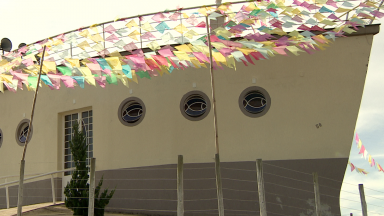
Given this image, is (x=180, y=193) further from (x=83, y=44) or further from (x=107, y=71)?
(x=83, y=44)

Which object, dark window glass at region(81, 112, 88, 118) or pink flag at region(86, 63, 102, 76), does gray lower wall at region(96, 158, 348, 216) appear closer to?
dark window glass at region(81, 112, 88, 118)

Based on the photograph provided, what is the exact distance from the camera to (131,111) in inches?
524

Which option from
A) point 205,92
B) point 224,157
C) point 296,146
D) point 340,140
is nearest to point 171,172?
point 224,157

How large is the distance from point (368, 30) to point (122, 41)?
238 inches

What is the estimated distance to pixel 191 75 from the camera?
41.8ft

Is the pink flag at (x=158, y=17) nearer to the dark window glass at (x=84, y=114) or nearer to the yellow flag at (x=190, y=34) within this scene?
the yellow flag at (x=190, y=34)

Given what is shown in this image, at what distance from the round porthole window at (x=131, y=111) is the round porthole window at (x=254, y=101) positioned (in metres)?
2.68

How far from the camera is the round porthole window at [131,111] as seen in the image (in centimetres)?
1310

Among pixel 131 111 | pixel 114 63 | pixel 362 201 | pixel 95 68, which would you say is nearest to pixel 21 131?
pixel 131 111

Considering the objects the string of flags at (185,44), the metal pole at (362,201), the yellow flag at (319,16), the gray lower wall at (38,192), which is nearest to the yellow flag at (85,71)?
the string of flags at (185,44)

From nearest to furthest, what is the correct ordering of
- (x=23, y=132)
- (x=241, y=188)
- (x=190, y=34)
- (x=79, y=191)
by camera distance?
(x=190, y=34) → (x=79, y=191) → (x=241, y=188) → (x=23, y=132)

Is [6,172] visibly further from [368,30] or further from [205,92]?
[368,30]

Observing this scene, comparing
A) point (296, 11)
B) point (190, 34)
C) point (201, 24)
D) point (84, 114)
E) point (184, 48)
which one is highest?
point (296, 11)

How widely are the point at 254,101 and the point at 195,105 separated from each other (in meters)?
1.52
